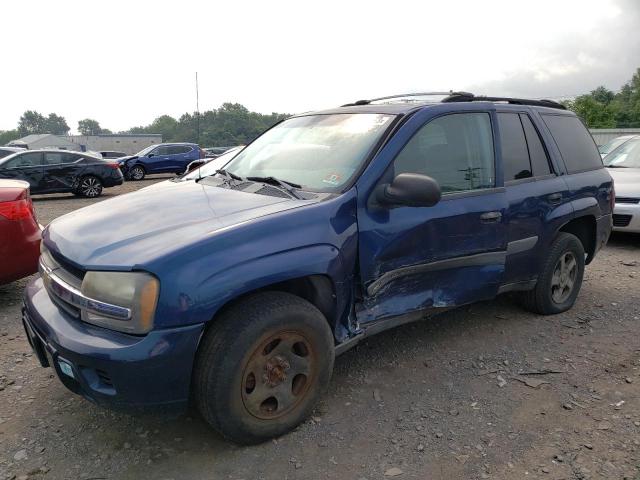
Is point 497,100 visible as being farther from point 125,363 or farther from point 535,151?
point 125,363

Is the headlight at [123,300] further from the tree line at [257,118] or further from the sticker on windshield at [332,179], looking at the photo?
the tree line at [257,118]

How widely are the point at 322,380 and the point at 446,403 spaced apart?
2.65ft

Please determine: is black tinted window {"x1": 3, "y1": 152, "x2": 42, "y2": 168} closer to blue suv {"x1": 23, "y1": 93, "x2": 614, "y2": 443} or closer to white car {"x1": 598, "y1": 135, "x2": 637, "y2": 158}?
blue suv {"x1": 23, "y1": 93, "x2": 614, "y2": 443}

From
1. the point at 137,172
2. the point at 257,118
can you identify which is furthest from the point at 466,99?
the point at 257,118

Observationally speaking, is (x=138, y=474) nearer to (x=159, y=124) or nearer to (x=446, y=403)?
(x=446, y=403)

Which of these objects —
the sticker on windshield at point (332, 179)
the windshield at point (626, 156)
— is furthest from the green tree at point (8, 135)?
the sticker on windshield at point (332, 179)

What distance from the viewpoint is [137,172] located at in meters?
21.1

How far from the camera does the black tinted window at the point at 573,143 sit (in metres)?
4.17

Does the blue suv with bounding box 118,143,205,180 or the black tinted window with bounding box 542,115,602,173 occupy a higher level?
the black tinted window with bounding box 542,115,602,173

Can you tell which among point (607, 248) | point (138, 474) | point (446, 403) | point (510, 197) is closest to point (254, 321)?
point (138, 474)

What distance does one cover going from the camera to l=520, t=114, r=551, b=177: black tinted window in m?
3.89

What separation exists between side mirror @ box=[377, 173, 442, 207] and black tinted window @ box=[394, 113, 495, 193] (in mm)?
222

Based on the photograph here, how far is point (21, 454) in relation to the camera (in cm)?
253

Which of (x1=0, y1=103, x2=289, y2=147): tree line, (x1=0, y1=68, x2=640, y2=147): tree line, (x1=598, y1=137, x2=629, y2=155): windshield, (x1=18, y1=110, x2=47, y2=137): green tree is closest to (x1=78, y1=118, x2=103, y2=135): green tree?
(x1=0, y1=103, x2=289, y2=147): tree line
